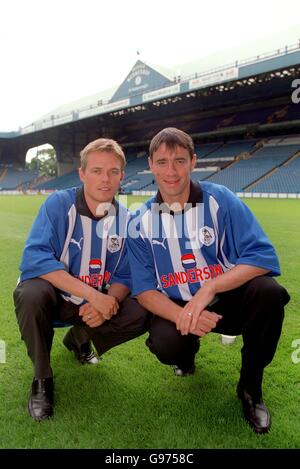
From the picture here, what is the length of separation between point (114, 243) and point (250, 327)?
90 centimetres

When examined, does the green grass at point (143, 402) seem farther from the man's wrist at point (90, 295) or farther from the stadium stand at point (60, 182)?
the stadium stand at point (60, 182)

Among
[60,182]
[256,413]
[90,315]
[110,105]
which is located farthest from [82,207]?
[60,182]

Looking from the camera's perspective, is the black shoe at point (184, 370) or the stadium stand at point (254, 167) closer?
the black shoe at point (184, 370)

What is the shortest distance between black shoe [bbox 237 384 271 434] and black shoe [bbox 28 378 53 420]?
93 centimetres

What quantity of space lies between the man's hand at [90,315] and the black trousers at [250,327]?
29 cm

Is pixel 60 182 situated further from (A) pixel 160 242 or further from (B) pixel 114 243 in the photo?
(A) pixel 160 242

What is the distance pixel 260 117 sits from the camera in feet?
91.2

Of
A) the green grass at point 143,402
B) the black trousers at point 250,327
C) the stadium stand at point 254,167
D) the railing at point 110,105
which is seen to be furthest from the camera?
the stadium stand at point 254,167

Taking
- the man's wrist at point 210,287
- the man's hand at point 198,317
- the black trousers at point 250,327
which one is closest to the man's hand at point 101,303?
the black trousers at point 250,327

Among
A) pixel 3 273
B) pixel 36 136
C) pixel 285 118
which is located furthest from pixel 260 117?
pixel 3 273

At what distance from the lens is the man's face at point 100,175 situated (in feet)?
6.89

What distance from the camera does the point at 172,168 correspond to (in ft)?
6.46

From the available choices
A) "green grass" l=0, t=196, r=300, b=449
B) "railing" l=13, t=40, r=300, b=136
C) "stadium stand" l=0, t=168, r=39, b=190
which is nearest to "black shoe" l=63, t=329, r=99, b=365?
"green grass" l=0, t=196, r=300, b=449
